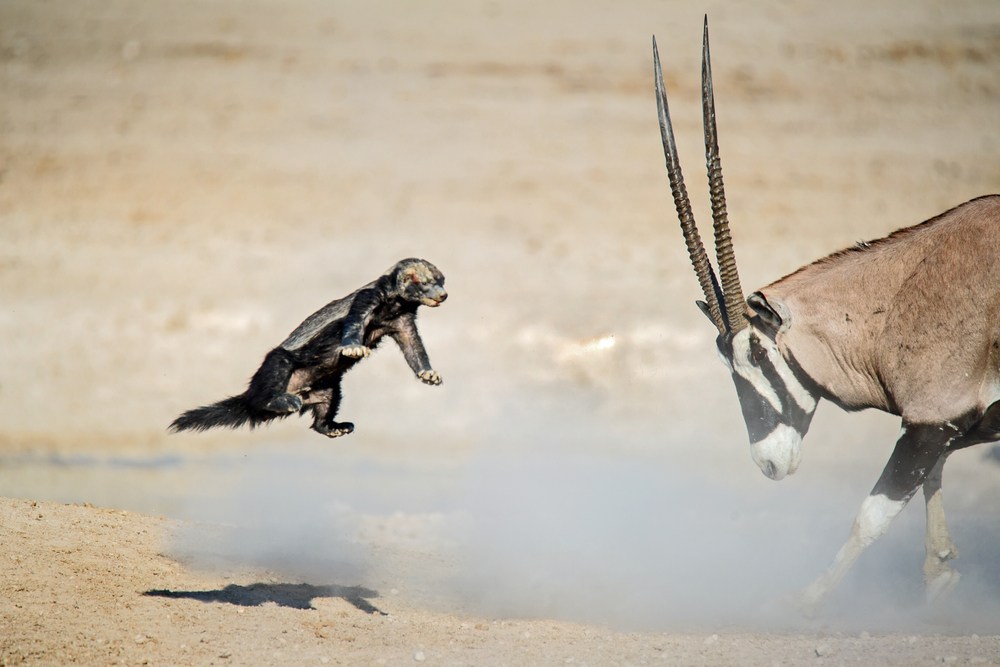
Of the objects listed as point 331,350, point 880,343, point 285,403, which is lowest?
point 285,403

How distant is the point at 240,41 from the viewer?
18469mm

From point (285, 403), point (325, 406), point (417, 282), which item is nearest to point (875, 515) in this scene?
point (417, 282)

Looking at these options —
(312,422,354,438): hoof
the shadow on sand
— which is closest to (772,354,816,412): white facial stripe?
(312,422,354,438): hoof

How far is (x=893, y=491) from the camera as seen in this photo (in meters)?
7.66

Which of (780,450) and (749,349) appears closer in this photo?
(749,349)

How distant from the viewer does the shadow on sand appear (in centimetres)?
813

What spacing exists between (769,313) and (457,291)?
8.26m

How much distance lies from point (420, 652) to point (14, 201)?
13.1 metres

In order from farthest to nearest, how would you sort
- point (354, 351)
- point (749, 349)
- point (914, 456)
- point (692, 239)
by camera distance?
point (692, 239), point (749, 349), point (914, 456), point (354, 351)

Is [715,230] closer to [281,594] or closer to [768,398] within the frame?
[768,398]

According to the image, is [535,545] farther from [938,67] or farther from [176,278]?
[938,67]

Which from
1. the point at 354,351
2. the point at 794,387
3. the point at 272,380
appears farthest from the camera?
the point at 794,387

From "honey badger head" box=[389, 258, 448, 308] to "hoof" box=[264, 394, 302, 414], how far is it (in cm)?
100

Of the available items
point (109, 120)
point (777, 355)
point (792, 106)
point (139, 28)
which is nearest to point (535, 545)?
point (777, 355)
